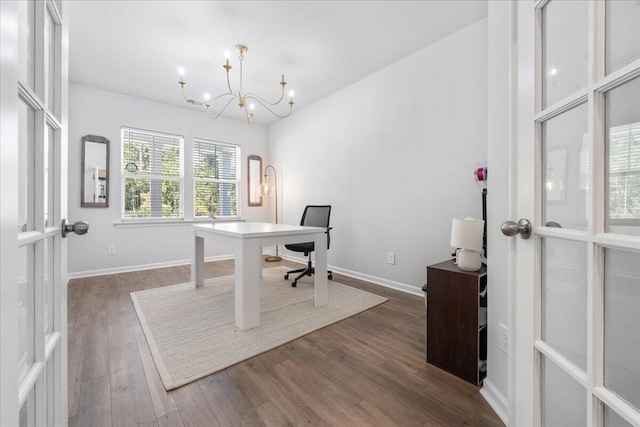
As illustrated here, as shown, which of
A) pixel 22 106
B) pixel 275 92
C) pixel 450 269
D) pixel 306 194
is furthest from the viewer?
pixel 306 194

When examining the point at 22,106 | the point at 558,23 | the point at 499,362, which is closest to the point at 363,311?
the point at 499,362

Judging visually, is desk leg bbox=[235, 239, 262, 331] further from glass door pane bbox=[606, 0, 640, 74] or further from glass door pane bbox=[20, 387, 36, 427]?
glass door pane bbox=[606, 0, 640, 74]

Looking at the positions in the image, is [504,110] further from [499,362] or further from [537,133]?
[499,362]

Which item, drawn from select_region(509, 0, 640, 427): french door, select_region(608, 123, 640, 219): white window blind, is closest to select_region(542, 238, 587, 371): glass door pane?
select_region(509, 0, 640, 427): french door

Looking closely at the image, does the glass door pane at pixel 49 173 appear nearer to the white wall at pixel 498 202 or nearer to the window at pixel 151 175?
the white wall at pixel 498 202

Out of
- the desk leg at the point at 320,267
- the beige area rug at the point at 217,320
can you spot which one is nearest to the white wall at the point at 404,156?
the beige area rug at the point at 217,320

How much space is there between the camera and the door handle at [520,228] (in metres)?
0.70

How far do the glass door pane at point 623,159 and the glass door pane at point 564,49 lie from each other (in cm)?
11

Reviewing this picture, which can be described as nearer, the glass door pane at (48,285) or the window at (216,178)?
the glass door pane at (48,285)

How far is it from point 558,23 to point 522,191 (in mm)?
411

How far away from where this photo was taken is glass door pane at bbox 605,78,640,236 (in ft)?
1.56

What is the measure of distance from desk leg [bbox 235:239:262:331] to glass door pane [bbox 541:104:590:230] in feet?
5.76

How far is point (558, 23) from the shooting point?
2.11 ft

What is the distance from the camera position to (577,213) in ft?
1.98
